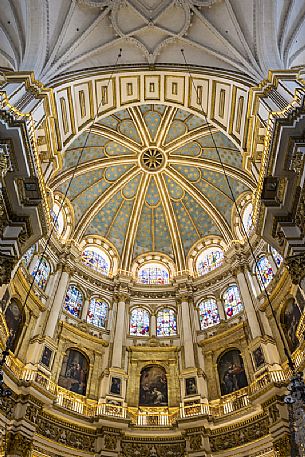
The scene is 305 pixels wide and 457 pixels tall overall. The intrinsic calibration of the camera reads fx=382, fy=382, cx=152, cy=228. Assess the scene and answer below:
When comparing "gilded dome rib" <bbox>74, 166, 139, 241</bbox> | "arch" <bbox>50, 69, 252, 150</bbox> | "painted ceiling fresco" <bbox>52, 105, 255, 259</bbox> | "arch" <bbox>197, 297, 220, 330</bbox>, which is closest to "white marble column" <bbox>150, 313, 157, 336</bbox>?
"arch" <bbox>197, 297, 220, 330</bbox>

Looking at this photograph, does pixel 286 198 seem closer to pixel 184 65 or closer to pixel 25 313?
pixel 184 65

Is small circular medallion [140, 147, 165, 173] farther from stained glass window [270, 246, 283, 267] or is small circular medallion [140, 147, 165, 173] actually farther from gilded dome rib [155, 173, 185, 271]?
stained glass window [270, 246, 283, 267]

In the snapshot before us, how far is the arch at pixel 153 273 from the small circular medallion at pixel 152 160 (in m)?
6.92

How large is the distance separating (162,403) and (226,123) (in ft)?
47.5

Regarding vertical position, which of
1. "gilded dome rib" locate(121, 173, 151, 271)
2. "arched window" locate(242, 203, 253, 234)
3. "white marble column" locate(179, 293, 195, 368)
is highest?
"gilded dome rib" locate(121, 173, 151, 271)

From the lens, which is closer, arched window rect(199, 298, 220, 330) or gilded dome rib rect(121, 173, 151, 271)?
arched window rect(199, 298, 220, 330)

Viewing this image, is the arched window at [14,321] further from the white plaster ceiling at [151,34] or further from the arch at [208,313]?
the white plaster ceiling at [151,34]

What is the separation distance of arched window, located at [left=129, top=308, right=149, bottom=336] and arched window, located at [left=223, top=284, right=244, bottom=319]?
5.03 metres

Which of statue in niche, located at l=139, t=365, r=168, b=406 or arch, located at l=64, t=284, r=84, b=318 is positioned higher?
arch, located at l=64, t=284, r=84, b=318

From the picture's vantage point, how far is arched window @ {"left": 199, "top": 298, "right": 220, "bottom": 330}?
74.6 ft

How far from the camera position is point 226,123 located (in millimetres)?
18109

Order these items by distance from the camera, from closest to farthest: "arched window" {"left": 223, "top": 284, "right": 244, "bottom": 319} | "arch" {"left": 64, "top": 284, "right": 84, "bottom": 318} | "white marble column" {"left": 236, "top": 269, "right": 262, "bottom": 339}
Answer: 1. "white marble column" {"left": 236, "top": 269, "right": 262, "bottom": 339}
2. "arched window" {"left": 223, "top": 284, "right": 244, "bottom": 319}
3. "arch" {"left": 64, "top": 284, "right": 84, "bottom": 318}

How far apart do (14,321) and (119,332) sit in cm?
627

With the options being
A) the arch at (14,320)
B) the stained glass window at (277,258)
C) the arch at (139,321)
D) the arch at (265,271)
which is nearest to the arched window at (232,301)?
the arch at (265,271)
